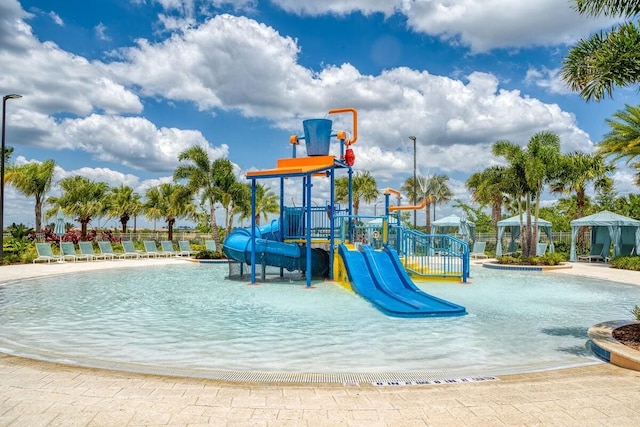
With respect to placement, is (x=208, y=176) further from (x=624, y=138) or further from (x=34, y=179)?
(x=624, y=138)

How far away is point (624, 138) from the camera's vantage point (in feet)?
67.7

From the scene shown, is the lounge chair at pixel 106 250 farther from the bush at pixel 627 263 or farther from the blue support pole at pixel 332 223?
the bush at pixel 627 263

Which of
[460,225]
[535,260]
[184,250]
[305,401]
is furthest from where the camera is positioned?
[460,225]

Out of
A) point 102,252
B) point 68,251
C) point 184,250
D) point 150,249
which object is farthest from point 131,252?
point 68,251

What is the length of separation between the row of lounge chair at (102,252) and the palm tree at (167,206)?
30.1 ft

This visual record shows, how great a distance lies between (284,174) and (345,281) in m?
3.61

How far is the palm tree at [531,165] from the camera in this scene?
69.4 ft

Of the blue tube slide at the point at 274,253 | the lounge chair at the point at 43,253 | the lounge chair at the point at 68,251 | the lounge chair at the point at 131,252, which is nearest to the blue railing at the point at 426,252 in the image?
the blue tube slide at the point at 274,253

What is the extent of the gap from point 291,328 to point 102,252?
18892 mm

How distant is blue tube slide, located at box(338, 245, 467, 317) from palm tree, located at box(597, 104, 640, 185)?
13.2 m

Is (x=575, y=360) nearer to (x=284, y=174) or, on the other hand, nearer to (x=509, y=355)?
(x=509, y=355)

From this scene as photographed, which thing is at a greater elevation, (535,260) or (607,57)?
(607,57)

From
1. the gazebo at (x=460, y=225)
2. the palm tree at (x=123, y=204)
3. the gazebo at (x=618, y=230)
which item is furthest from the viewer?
the palm tree at (x=123, y=204)

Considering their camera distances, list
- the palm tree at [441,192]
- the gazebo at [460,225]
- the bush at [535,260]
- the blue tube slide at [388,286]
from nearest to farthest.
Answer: the blue tube slide at [388,286] → the bush at [535,260] → the gazebo at [460,225] → the palm tree at [441,192]
